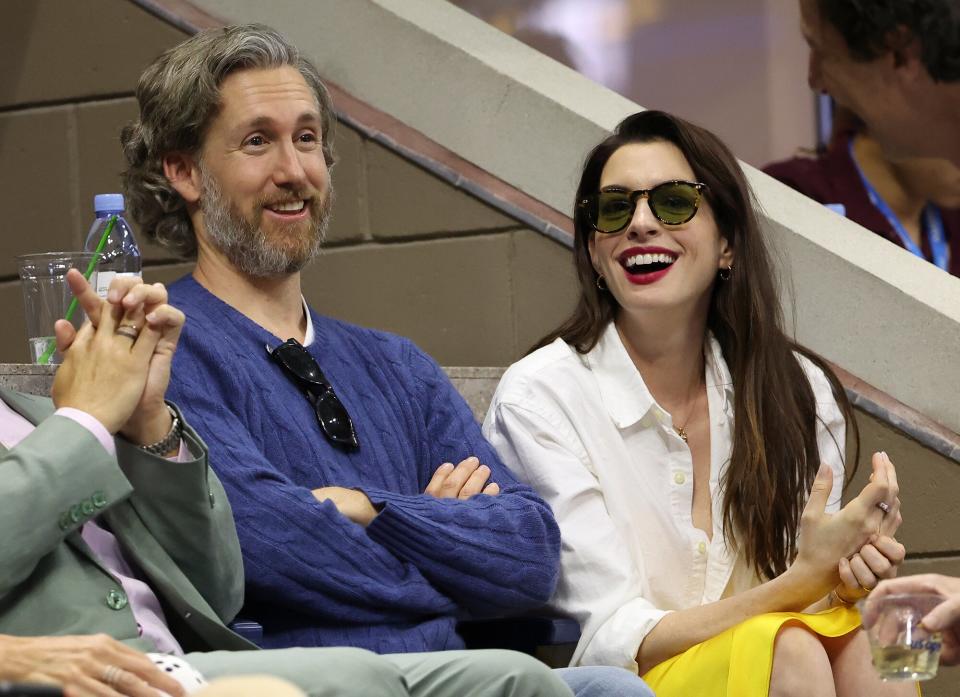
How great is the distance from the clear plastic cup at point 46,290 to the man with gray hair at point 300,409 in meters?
0.19

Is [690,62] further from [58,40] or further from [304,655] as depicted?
[304,655]

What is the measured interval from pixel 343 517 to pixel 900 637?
38.3 inches

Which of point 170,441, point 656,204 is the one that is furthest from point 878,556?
point 170,441

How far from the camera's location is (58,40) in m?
4.38

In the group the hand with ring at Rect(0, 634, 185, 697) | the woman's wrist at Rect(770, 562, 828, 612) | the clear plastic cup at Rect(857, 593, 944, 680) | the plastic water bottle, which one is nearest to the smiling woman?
the woman's wrist at Rect(770, 562, 828, 612)

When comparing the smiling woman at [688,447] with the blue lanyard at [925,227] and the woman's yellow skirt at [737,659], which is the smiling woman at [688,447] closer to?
the woman's yellow skirt at [737,659]

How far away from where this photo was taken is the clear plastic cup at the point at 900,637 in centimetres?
204

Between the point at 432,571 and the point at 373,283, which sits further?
the point at 373,283

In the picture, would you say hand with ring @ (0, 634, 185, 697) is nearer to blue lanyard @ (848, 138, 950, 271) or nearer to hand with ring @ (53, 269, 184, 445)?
hand with ring @ (53, 269, 184, 445)

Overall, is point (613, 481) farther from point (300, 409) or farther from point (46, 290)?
point (46, 290)

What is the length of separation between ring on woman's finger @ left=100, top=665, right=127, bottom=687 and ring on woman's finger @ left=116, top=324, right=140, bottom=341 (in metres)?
0.61

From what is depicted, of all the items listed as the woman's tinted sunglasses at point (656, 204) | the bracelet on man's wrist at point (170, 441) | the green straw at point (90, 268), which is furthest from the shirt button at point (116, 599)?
the woman's tinted sunglasses at point (656, 204)

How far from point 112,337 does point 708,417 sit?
142 cm

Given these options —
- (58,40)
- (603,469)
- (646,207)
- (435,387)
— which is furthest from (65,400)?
(58,40)
